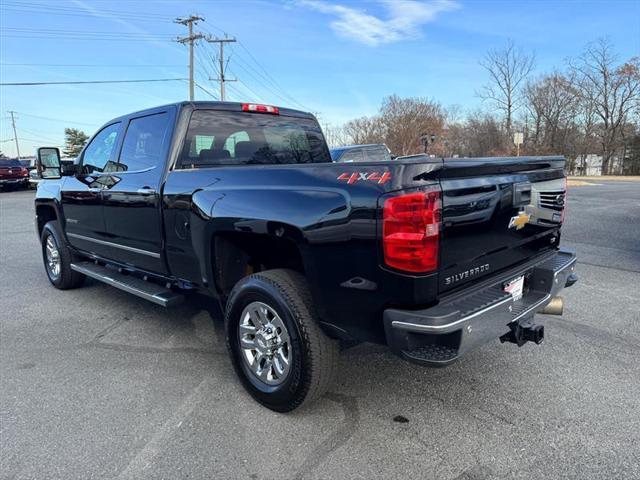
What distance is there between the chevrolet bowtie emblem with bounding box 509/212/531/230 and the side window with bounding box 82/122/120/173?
147 inches

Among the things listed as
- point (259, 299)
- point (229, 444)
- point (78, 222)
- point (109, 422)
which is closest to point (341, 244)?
point (259, 299)

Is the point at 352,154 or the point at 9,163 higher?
the point at 9,163

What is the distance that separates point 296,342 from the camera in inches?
112

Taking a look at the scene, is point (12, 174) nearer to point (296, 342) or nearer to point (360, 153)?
point (360, 153)

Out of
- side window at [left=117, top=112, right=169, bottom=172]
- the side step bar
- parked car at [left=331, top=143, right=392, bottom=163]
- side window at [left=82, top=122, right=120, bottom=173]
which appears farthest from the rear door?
parked car at [left=331, top=143, right=392, bottom=163]

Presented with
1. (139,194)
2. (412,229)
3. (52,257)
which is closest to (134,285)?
(139,194)

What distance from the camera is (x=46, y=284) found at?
252 inches

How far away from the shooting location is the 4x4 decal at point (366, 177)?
2.40 metres

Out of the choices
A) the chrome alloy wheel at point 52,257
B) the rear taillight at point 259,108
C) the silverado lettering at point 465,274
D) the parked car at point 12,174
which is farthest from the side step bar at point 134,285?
the parked car at point 12,174

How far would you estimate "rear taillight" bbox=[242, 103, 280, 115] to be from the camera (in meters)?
4.32

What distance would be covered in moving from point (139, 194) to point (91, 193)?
1179 millimetres

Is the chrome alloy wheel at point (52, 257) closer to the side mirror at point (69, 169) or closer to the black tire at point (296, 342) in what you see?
the side mirror at point (69, 169)

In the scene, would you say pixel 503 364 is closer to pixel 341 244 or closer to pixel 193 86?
pixel 341 244

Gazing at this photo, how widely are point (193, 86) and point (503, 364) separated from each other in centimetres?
3667
